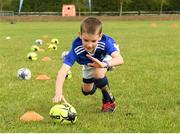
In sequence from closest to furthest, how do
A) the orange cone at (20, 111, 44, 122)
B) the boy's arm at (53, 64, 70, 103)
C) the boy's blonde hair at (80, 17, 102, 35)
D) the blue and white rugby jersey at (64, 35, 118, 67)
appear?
the boy's arm at (53, 64, 70, 103) < the boy's blonde hair at (80, 17, 102, 35) < the orange cone at (20, 111, 44, 122) < the blue and white rugby jersey at (64, 35, 118, 67)

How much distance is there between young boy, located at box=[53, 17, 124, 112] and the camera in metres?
5.08

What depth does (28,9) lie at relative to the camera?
68.1m

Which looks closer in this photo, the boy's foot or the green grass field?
the green grass field

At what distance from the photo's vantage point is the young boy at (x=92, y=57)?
5.08m

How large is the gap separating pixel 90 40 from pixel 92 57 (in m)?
0.20

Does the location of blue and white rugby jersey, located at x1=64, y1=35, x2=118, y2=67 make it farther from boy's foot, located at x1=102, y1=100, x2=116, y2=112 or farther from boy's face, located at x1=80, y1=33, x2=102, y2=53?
boy's foot, located at x1=102, y1=100, x2=116, y2=112

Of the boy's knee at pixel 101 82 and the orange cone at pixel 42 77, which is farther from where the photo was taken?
the orange cone at pixel 42 77

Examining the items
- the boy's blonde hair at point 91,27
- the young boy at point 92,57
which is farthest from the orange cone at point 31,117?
the boy's blonde hair at point 91,27

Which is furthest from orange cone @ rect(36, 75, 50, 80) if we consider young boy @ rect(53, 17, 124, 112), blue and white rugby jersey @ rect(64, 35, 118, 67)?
blue and white rugby jersey @ rect(64, 35, 118, 67)

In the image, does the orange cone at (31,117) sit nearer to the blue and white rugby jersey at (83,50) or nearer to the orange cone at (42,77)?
the blue and white rugby jersey at (83,50)

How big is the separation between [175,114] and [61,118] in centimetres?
143

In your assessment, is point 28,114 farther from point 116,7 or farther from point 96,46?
point 116,7

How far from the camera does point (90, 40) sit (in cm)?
514

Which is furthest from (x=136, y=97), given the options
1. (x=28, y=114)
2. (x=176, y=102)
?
(x=28, y=114)
